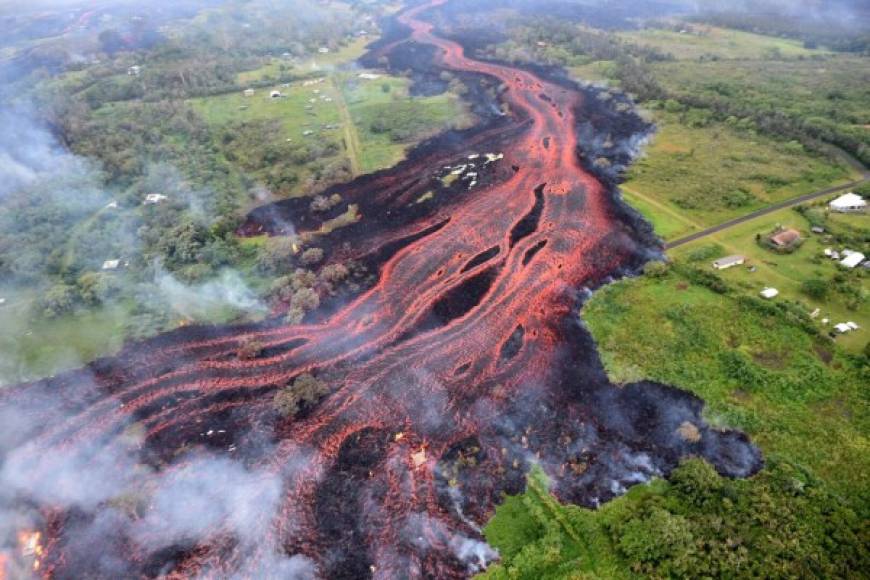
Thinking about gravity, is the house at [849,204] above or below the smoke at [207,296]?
above

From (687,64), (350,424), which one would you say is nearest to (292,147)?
(350,424)

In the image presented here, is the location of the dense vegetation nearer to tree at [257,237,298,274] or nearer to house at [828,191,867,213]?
house at [828,191,867,213]

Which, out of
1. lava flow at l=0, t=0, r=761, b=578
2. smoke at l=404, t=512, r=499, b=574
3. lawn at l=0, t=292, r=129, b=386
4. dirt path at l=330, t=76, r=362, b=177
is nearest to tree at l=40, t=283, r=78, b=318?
lawn at l=0, t=292, r=129, b=386

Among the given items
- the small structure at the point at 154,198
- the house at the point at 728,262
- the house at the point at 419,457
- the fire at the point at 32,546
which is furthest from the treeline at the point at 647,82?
the fire at the point at 32,546

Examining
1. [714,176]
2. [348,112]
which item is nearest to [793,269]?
[714,176]

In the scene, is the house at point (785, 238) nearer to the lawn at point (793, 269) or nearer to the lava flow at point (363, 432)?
the lawn at point (793, 269)
